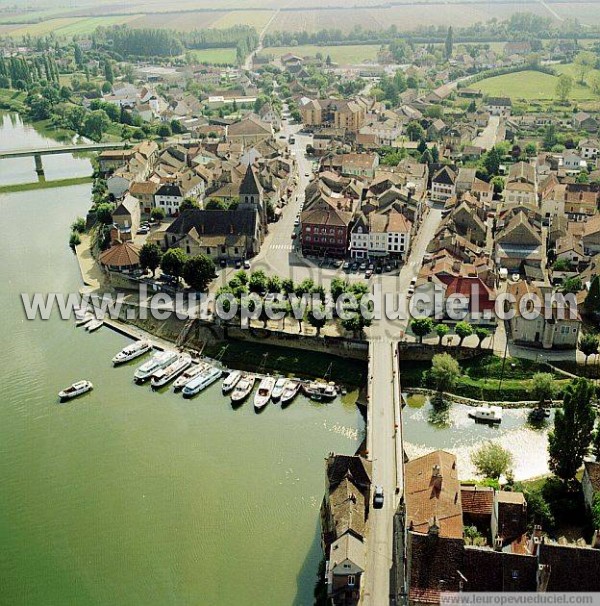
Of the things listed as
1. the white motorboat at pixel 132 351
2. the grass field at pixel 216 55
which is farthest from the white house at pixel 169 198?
the grass field at pixel 216 55

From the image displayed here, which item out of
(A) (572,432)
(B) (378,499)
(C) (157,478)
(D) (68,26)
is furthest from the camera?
(D) (68,26)

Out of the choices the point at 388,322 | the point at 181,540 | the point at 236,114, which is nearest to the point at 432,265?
the point at 388,322

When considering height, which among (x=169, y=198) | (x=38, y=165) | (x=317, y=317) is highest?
(x=169, y=198)

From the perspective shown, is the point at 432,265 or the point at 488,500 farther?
the point at 432,265

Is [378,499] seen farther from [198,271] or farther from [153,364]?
[198,271]

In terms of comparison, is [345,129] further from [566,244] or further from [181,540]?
[181,540]

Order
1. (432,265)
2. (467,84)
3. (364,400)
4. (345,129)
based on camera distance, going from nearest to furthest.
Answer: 1. (364,400)
2. (432,265)
3. (345,129)
4. (467,84)

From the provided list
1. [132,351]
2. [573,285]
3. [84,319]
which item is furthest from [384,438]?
[84,319]
